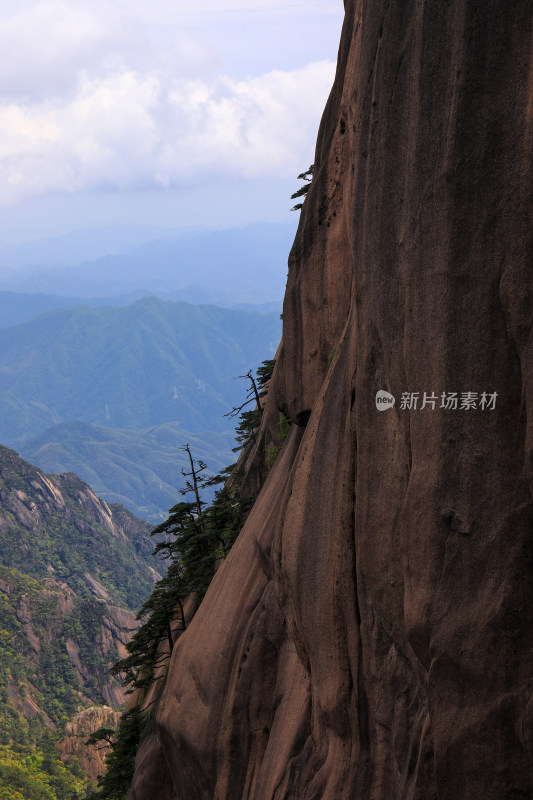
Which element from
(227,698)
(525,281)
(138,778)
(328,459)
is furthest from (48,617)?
(525,281)

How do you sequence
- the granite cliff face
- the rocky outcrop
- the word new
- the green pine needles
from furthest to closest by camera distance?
the rocky outcrop → the green pine needles → the word new → the granite cliff face

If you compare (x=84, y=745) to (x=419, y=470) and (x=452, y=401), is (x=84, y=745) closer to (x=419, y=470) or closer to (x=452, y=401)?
(x=419, y=470)

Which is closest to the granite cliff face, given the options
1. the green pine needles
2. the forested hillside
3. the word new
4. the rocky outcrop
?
the word new

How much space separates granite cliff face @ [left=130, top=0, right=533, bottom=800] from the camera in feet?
29.8

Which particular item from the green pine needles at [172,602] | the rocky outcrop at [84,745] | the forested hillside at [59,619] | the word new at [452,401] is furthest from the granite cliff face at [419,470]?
the rocky outcrop at [84,745]

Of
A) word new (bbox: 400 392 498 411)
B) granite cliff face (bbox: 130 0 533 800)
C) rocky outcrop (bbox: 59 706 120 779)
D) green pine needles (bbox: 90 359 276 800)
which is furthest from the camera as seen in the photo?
rocky outcrop (bbox: 59 706 120 779)

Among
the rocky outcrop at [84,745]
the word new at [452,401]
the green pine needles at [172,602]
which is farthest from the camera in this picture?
the rocky outcrop at [84,745]

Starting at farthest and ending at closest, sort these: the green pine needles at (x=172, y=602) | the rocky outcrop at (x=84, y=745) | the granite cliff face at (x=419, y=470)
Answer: the rocky outcrop at (x=84, y=745) < the green pine needles at (x=172, y=602) < the granite cliff face at (x=419, y=470)

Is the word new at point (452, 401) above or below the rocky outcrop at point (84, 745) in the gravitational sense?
above

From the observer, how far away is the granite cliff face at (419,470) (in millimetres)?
9086

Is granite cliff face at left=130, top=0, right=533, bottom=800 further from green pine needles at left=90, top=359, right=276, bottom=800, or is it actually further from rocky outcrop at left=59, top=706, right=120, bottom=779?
rocky outcrop at left=59, top=706, right=120, bottom=779

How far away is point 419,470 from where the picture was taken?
10.2m

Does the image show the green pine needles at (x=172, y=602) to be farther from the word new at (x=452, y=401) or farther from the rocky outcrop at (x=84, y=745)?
the rocky outcrop at (x=84, y=745)

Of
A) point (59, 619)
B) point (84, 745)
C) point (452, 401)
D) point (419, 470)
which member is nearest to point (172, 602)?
point (419, 470)
